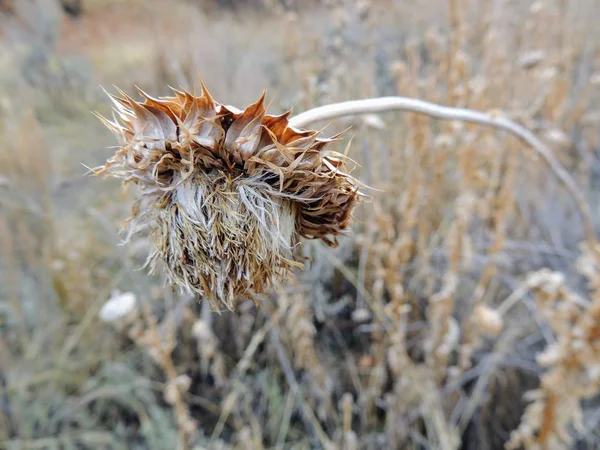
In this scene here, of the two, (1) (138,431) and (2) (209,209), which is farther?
(1) (138,431)

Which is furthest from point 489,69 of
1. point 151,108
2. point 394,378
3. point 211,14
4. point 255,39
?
point 211,14

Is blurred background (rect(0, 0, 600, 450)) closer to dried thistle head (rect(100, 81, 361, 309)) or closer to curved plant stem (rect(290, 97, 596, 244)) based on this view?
curved plant stem (rect(290, 97, 596, 244))

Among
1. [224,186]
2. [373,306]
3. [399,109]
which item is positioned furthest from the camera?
[373,306]

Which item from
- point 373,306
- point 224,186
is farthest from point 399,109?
point 373,306

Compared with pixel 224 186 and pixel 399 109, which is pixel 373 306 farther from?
pixel 224 186

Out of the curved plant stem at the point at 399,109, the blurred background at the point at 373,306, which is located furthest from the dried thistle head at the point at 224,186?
the blurred background at the point at 373,306

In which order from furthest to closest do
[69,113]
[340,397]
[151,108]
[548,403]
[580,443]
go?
[69,113]
[340,397]
[580,443]
[548,403]
[151,108]

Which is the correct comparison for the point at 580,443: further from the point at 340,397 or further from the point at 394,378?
the point at 340,397
